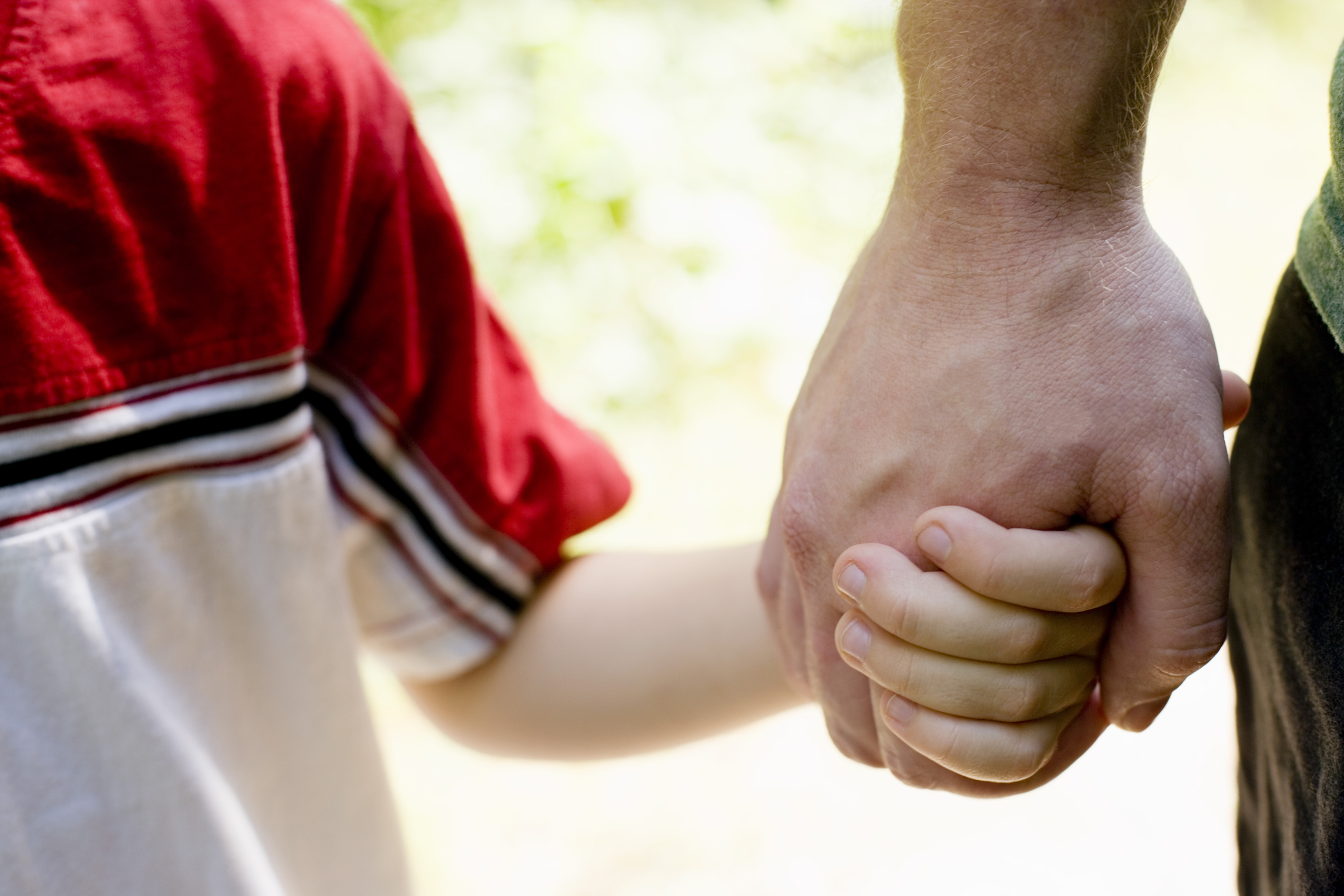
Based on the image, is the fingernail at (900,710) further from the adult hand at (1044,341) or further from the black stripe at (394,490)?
the black stripe at (394,490)

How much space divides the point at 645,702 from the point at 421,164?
388mm

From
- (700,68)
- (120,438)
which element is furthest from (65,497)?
(700,68)

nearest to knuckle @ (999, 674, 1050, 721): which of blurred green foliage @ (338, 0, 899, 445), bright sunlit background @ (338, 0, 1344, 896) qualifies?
bright sunlit background @ (338, 0, 1344, 896)

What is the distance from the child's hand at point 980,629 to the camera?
1.76 feet

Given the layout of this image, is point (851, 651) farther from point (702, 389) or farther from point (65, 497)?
point (702, 389)

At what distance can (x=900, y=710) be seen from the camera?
1.89 feet

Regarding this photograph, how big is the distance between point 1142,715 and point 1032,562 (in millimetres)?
136

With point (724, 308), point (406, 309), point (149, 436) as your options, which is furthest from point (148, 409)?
point (724, 308)

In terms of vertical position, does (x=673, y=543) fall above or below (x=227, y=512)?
below

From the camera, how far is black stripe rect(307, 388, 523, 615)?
0.65 m

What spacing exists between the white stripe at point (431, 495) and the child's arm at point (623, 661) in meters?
0.04

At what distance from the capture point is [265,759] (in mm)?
646

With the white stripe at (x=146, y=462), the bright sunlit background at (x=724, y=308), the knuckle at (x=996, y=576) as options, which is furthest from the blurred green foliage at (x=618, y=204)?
the knuckle at (x=996, y=576)

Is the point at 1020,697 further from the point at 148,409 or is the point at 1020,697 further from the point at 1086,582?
the point at 148,409
